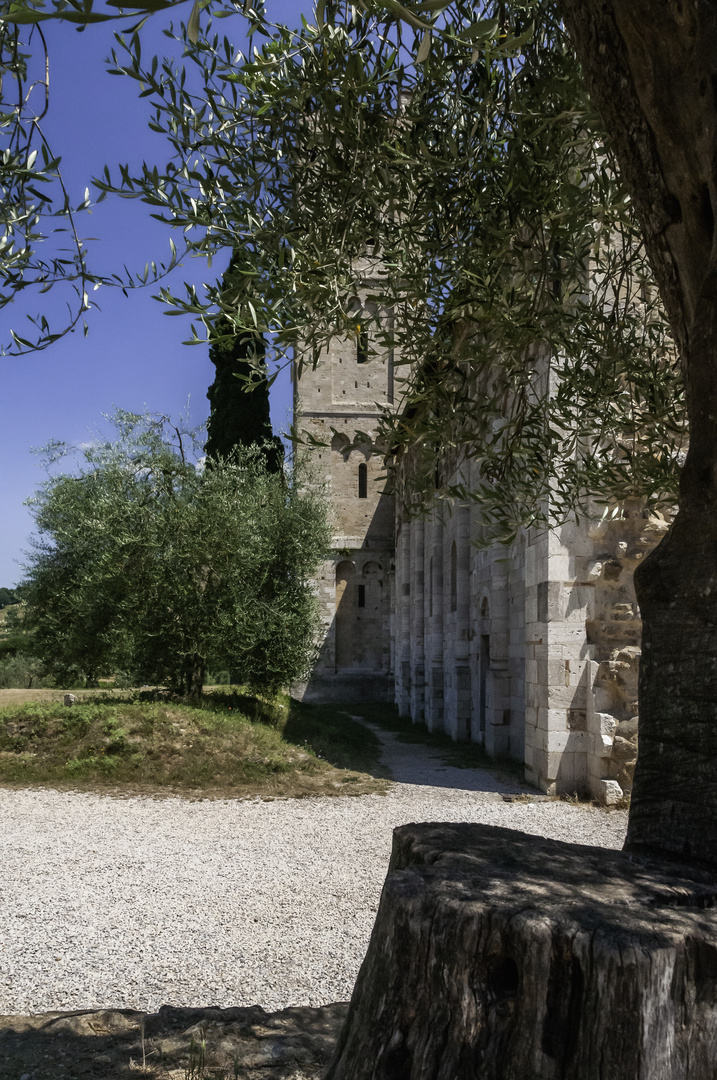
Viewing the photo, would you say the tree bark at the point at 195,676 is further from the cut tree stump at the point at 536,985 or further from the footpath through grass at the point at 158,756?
the cut tree stump at the point at 536,985

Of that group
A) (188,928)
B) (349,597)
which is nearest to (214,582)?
(188,928)

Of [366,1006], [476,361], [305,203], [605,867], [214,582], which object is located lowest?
[366,1006]

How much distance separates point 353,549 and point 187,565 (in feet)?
66.3

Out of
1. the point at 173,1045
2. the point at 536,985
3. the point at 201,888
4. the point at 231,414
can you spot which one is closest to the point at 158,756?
the point at 201,888

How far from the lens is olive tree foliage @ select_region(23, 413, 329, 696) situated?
1514cm

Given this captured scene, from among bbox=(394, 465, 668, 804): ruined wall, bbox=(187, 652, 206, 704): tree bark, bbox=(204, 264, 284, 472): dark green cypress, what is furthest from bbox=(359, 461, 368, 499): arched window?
bbox=(394, 465, 668, 804): ruined wall

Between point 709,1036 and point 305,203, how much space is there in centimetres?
419

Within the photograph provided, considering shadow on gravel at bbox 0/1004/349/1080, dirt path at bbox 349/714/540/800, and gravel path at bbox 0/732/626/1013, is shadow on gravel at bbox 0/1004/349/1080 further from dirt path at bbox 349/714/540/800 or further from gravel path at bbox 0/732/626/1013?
dirt path at bbox 349/714/540/800

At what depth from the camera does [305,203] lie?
178 inches

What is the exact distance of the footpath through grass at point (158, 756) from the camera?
39.2 ft

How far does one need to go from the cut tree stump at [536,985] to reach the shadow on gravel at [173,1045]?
1238 mm

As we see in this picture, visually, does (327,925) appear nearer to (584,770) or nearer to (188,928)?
(188,928)

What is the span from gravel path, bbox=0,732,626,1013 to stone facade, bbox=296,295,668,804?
4.16ft

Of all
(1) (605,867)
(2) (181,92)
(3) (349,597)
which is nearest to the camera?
(1) (605,867)
